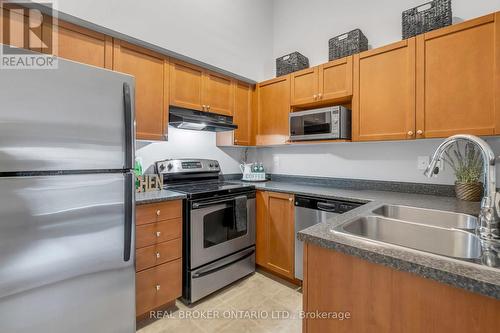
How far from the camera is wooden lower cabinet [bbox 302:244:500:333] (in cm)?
64

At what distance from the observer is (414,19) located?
1.90 metres

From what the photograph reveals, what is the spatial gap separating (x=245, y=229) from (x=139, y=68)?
172 cm

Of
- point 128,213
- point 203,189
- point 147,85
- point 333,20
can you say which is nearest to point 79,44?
point 147,85

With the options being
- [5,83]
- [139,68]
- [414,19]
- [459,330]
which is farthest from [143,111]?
[414,19]

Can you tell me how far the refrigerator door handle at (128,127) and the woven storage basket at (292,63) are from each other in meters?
1.83

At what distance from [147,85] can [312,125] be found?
154 centimetres

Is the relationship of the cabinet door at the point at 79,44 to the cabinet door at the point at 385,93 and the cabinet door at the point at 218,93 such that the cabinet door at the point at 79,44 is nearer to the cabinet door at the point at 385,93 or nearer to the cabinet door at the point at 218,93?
the cabinet door at the point at 218,93

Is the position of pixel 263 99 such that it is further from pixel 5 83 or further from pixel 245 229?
pixel 5 83

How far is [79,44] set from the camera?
5.49 feet

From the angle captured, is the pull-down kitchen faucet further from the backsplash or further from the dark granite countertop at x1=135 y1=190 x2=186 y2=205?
the dark granite countertop at x1=135 y1=190 x2=186 y2=205

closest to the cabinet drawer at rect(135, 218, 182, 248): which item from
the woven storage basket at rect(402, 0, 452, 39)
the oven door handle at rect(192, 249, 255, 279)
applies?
the oven door handle at rect(192, 249, 255, 279)

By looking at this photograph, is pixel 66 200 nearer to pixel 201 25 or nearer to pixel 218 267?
pixel 218 267

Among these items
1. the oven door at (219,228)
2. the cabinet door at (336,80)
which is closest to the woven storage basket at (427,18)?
the cabinet door at (336,80)

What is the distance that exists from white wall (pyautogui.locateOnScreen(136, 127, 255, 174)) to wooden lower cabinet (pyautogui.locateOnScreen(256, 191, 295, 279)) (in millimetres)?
778
